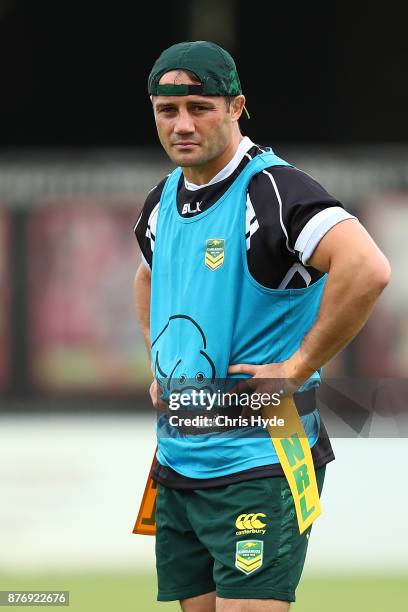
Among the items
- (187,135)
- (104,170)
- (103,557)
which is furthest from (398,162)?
(187,135)

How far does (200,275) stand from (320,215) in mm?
414

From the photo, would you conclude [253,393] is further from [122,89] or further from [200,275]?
[122,89]

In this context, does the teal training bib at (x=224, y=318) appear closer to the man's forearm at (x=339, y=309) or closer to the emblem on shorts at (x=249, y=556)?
the man's forearm at (x=339, y=309)

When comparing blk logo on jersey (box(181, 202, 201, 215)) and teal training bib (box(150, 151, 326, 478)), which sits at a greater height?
blk logo on jersey (box(181, 202, 201, 215))

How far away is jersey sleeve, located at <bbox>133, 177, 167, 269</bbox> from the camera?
3.89 metres

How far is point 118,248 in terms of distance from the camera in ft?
29.0

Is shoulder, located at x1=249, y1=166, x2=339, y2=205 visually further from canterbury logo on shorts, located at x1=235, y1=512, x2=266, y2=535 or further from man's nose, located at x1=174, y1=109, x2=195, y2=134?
canterbury logo on shorts, located at x1=235, y1=512, x2=266, y2=535

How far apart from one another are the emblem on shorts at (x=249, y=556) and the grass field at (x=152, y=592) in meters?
2.30

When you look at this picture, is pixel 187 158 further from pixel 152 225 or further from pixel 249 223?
pixel 152 225

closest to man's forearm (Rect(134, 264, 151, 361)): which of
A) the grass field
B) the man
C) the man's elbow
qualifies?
the man

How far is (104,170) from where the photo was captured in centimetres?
884

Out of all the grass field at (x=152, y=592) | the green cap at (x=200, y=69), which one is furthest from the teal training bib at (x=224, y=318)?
the grass field at (x=152, y=592)

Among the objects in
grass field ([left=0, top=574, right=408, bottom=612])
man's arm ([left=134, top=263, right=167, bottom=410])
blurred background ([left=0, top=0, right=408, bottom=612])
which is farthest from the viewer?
blurred background ([left=0, top=0, right=408, bottom=612])

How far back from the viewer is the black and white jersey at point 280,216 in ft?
10.9
